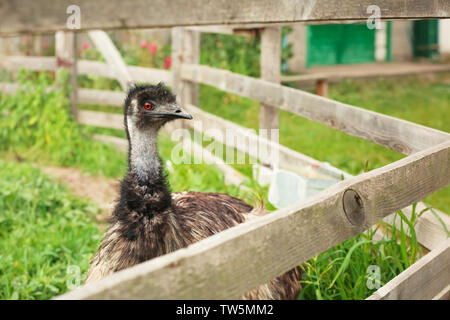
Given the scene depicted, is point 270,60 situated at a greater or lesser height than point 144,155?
greater

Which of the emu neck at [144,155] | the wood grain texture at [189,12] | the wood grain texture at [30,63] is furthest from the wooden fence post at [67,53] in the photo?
the wood grain texture at [189,12]

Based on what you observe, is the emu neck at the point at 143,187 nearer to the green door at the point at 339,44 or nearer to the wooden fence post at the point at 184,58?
the wooden fence post at the point at 184,58

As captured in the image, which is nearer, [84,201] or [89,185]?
[84,201]

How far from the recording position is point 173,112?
2893 millimetres

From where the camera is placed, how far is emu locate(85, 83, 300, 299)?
258 cm

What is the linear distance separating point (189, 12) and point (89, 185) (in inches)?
169

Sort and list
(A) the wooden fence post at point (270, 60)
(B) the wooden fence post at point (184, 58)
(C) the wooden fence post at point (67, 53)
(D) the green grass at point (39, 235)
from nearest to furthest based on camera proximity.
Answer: (D) the green grass at point (39, 235), (A) the wooden fence post at point (270, 60), (B) the wooden fence post at point (184, 58), (C) the wooden fence post at point (67, 53)

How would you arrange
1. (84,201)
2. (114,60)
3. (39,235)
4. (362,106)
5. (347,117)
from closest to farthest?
(347,117) < (39,235) < (84,201) < (114,60) < (362,106)

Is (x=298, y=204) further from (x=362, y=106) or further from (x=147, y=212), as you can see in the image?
(x=362, y=106)

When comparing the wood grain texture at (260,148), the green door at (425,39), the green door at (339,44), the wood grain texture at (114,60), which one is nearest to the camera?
the wood grain texture at (260,148)

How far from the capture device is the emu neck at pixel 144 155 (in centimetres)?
270

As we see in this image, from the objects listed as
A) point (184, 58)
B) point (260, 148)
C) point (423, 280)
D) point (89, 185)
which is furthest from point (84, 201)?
point (423, 280)

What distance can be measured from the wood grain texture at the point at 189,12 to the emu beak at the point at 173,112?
61cm

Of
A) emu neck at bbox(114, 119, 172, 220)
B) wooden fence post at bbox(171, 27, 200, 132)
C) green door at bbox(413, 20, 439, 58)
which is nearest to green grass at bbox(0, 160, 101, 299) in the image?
emu neck at bbox(114, 119, 172, 220)
